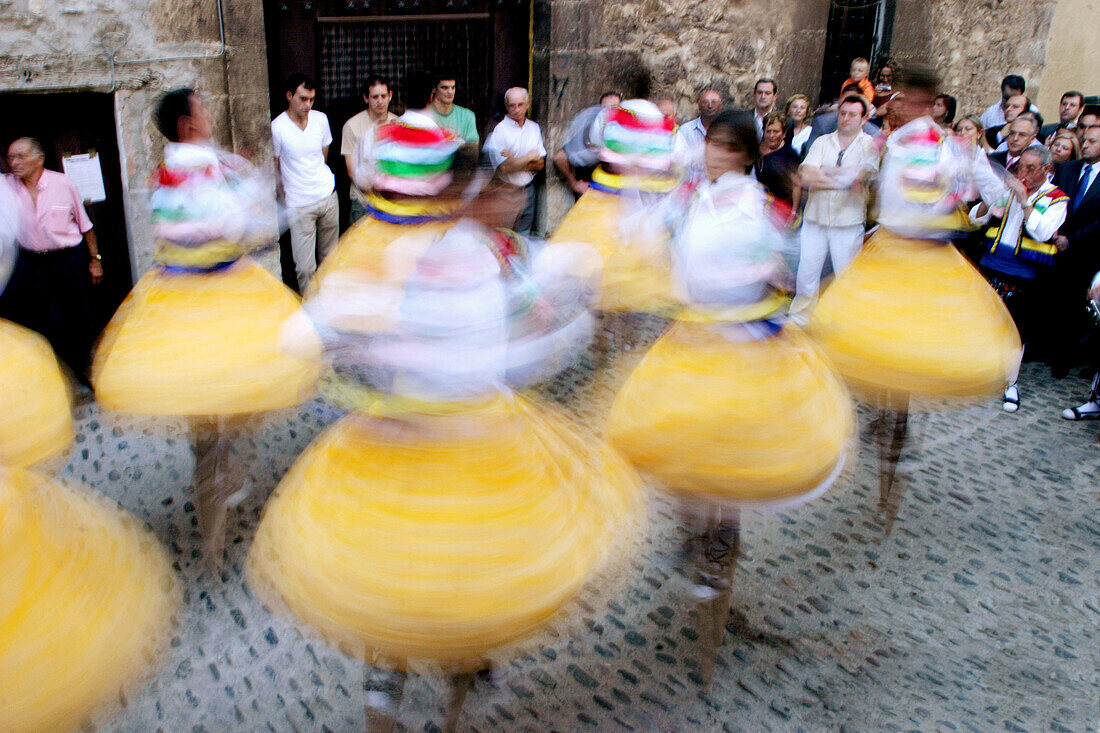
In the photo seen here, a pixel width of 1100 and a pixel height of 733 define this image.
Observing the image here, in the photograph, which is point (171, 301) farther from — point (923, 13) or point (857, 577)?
point (923, 13)

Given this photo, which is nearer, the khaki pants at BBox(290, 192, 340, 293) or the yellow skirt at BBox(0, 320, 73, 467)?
the yellow skirt at BBox(0, 320, 73, 467)

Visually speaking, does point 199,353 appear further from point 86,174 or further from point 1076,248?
point 1076,248

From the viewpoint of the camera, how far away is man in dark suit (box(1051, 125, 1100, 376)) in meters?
6.43

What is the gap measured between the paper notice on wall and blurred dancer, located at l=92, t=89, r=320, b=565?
7.49 feet

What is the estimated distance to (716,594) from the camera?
3373mm

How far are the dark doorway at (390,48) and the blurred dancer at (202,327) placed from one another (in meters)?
3.52

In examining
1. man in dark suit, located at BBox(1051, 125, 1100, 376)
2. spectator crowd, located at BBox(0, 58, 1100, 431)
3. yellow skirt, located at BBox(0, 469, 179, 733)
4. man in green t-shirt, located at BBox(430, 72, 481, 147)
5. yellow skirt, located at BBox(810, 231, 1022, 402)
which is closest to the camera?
yellow skirt, located at BBox(0, 469, 179, 733)

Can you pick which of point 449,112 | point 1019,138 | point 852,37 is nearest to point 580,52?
point 449,112

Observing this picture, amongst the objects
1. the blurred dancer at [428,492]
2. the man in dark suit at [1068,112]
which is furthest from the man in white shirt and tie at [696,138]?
the man in dark suit at [1068,112]

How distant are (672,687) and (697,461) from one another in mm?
883

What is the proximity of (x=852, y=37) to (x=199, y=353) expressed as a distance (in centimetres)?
830

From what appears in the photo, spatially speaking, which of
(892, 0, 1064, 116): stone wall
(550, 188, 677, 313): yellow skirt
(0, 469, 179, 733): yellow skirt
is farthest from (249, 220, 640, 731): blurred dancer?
(892, 0, 1064, 116): stone wall

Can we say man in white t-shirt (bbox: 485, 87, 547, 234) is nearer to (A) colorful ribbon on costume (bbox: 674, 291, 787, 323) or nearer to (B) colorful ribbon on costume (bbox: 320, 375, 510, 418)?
(A) colorful ribbon on costume (bbox: 674, 291, 787, 323)

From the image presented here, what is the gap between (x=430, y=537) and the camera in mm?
2434
